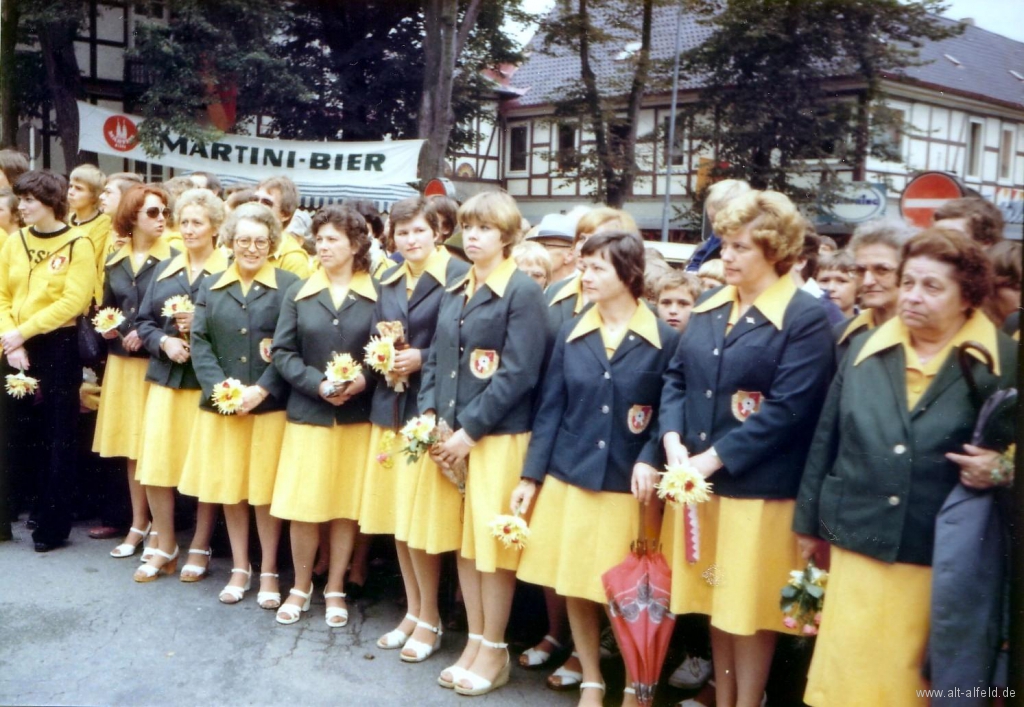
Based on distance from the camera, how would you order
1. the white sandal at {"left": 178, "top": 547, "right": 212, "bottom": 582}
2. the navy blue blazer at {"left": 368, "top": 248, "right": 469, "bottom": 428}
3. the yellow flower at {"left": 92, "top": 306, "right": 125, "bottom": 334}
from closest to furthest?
the navy blue blazer at {"left": 368, "top": 248, "right": 469, "bottom": 428} < the white sandal at {"left": 178, "top": 547, "right": 212, "bottom": 582} < the yellow flower at {"left": 92, "top": 306, "right": 125, "bottom": 334}

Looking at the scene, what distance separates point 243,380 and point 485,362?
5.38 ft

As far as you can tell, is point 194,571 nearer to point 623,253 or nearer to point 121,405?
point 121,405

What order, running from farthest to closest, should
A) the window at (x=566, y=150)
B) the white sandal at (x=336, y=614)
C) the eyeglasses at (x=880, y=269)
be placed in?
the window at (x=566, y=150), the white sandal at (x=336, y=614), the eyeglasses at (x=880, y=269)

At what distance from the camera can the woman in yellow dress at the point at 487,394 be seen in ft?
14.0

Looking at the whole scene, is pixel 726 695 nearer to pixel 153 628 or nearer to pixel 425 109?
pixel 153 628

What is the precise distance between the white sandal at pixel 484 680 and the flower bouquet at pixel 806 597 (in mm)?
1539

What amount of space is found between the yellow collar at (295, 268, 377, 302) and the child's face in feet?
5.01

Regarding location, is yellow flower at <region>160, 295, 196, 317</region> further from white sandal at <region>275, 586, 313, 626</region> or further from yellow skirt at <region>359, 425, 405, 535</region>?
white sandal at <region>275, 586, 313, 626</region>

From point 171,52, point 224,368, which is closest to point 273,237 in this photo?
point 224,368

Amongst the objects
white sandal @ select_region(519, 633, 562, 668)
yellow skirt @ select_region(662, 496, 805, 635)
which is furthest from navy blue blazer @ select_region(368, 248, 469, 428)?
yellow skirt @ select_region(662, 496, 805, 635)

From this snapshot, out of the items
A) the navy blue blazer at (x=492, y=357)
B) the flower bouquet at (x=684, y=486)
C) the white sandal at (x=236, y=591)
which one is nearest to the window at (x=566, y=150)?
the white sandal at (x=236, y=591)

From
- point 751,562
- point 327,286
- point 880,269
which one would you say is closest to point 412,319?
point 327,286

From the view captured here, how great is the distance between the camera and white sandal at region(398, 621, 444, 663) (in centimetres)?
471

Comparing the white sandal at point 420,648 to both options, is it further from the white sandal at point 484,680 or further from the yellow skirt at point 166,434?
the yellow skirt at point 166,434
